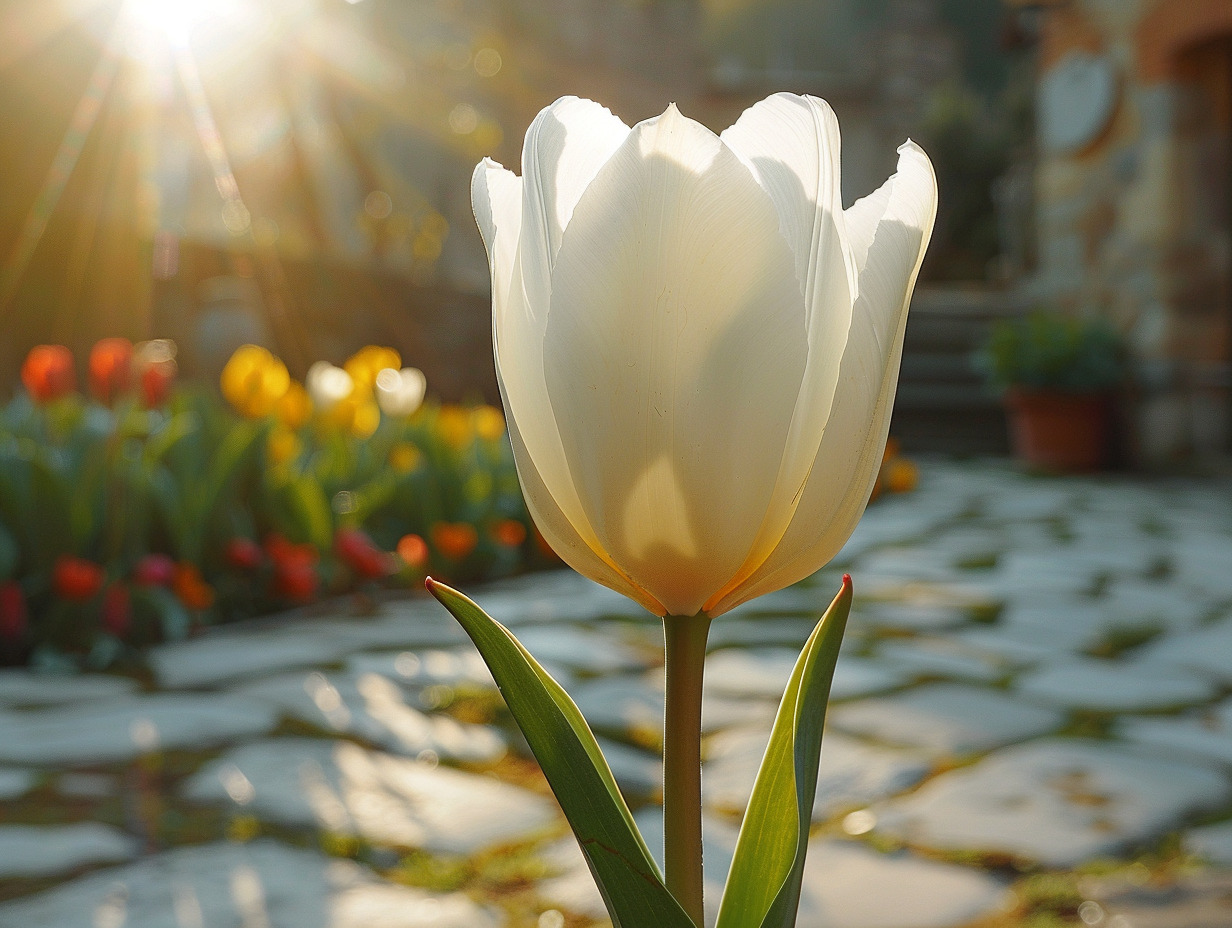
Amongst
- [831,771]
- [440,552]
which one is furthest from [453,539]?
[831,771]

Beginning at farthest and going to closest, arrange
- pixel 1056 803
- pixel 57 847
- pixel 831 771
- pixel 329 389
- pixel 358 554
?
Result: 1. pixel 329 389
2. pixel 358 554
3. pixel 831 771
4. pixel 1056 803
5. pixel 57 847

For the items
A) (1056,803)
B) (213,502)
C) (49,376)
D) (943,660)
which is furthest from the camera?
(49,376)

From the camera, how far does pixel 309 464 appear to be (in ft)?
10.8

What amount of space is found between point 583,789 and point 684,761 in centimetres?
5

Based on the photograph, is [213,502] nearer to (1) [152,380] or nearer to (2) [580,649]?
(1) [152,380]

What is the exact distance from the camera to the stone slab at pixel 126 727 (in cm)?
172

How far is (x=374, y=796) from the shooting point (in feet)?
5.15

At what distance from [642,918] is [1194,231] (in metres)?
6.99

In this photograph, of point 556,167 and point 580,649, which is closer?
point 556,167

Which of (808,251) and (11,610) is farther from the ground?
(808,251)

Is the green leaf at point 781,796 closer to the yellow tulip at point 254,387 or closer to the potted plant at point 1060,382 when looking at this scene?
the yellow tulip at point 254,387

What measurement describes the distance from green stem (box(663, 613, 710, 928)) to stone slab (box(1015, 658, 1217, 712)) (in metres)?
1.80

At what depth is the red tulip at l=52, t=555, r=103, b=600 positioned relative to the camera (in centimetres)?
224

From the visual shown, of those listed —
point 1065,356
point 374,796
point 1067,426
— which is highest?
point 1065,356
